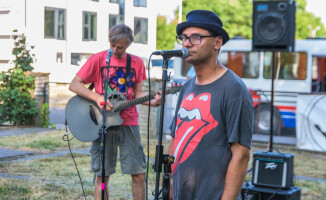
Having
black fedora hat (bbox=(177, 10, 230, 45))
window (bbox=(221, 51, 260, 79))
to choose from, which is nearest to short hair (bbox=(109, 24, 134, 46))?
black fedora hat (bbox=(177, 10, 230, 45))

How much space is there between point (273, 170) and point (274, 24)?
2142 millimetres

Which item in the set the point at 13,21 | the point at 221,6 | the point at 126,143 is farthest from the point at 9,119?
the point at 221,6

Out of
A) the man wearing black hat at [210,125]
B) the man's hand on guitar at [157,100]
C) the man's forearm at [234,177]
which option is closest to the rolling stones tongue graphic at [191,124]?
the man wearing black hat at [210,125]

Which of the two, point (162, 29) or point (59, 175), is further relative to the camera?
point (162, 29)

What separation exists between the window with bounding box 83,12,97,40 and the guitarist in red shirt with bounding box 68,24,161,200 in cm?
374

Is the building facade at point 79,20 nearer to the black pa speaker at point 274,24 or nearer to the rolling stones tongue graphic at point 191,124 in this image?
the black pa speaker at point 274,24

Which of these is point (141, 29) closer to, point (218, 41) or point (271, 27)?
point (271, 27)

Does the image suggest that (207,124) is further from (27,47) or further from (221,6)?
(221,6)

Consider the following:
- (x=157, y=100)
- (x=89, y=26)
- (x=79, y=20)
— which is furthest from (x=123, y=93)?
(x=89, y=26)

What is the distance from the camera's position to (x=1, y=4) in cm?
821

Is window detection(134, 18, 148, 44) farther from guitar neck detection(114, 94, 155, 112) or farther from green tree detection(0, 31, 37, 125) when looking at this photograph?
green tree detection(0, 31, 37, 125)

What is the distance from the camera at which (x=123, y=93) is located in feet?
15.5

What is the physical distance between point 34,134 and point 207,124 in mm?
8611

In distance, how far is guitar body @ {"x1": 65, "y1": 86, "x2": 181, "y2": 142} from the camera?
15.4 feet
